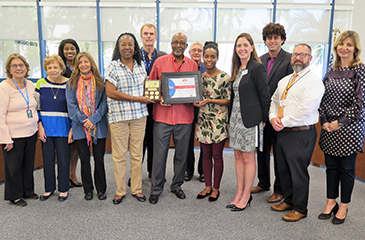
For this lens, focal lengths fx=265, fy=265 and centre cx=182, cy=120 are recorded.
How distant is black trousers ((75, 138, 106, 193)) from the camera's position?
113 inches

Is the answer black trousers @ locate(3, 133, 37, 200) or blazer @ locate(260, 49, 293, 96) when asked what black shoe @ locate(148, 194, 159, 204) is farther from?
blazer @ locate(260, 49, 293, 96)

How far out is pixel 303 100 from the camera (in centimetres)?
227

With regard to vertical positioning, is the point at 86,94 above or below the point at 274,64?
below

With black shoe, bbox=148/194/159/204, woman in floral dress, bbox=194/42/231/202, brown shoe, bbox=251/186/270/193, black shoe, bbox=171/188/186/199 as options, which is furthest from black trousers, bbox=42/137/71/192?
brown shoe, bbox=251/186/270/193

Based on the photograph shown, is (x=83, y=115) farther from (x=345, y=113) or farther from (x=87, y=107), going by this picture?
(x=345, y=113)

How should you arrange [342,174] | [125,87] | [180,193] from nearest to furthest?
A: [342,174] → [125,87] → [180,193]

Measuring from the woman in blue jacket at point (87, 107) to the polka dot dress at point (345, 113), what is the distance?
2.20 m

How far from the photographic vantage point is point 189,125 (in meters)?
2.89

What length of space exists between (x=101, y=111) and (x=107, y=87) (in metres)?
0.29

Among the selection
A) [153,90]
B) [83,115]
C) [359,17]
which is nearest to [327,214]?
[153,90]

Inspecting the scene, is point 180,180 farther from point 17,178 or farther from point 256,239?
point 17,178

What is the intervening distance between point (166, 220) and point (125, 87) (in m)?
1.36

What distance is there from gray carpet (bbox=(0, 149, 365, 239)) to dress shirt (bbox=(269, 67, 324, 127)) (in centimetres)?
95

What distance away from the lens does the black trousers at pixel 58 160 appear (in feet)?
9.46
